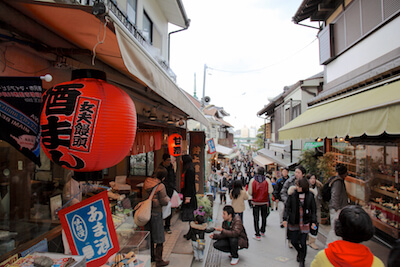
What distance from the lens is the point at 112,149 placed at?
223cm

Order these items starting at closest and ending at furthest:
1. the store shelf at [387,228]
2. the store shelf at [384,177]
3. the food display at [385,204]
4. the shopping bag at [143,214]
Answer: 1. the shopping bag at [143,214]
2. the store shelf at [387,228]
3. the food display at [385,204]
4. the store shelf at [384,177]

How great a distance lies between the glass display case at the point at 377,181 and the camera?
6754mm

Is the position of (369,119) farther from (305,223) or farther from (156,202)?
(156,202)

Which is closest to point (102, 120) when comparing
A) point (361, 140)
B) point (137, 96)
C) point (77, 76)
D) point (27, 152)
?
point (77, 76)

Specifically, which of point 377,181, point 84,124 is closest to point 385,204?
point 377,181

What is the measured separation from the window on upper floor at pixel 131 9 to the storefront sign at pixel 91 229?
20.0 feet

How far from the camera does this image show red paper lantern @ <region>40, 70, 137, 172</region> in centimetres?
201

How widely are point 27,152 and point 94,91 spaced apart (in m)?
0.90

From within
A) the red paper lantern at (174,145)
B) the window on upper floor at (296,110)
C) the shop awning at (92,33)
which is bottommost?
the red paper lantern at (174,145)

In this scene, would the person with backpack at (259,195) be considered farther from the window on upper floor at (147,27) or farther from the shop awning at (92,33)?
the window on upper floor at (147,27)

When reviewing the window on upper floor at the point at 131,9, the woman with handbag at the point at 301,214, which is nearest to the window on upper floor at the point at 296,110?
the woman with handbag at the point at 301,214

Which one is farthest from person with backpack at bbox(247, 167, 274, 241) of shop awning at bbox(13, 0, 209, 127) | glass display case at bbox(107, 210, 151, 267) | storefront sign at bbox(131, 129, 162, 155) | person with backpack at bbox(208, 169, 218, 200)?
person with backpack at bbox(208, 169, 218, 200)

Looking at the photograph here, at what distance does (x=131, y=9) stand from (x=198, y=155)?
6.70m

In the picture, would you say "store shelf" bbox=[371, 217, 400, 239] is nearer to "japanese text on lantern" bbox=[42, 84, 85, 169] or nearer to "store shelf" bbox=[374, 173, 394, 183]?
"store shelf" bbox=[374, 173, 394, 183]
